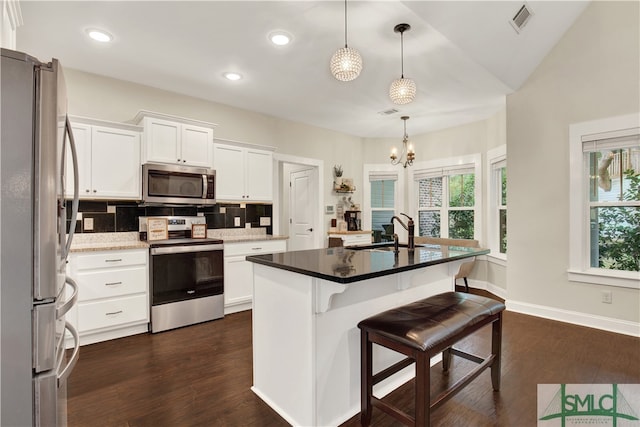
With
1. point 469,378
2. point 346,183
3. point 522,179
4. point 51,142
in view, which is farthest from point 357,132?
point 51,142

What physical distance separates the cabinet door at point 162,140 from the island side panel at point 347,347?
8.72 feet

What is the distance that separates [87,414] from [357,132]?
5351mm

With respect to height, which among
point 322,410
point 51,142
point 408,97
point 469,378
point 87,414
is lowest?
point 87,414

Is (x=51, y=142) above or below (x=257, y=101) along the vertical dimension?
below

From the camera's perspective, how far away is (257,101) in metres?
4.32

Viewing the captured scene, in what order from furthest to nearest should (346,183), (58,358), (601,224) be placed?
(346,183), (601,224), (58,358)

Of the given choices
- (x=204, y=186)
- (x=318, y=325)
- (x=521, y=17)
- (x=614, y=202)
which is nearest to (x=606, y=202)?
(x=614, y=202)

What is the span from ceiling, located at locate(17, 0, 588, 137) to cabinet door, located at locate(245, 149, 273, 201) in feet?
2.45

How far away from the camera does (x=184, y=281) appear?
3402 millimetres

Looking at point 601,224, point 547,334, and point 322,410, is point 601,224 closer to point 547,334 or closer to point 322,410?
point 547,334

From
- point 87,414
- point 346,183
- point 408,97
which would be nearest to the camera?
point 87,414

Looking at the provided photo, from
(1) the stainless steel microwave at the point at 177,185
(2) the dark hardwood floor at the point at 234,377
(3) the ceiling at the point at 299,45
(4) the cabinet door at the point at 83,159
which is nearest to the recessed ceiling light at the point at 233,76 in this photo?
(3) the ceiling at the point at 299,45

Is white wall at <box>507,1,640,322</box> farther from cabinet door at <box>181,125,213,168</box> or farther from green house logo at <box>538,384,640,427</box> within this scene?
cabinet door at <box>181,125,213,168</box>

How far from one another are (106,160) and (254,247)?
6.04 feet
